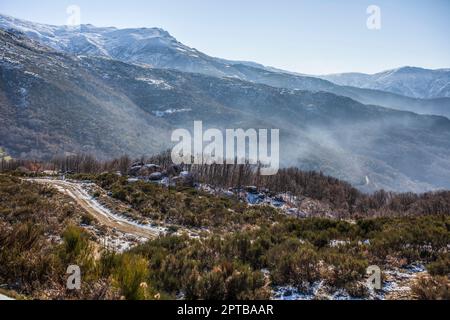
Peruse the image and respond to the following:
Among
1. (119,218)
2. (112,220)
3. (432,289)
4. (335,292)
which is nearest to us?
(432,289)

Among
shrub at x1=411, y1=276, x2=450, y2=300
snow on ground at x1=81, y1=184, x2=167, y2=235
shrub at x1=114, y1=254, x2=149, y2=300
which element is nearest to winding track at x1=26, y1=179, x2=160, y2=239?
snow on ground at x1=81, y1=184, x2=167, y2=235

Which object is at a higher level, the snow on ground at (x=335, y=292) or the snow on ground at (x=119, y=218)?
the snow on ground at (x=335, y=292)

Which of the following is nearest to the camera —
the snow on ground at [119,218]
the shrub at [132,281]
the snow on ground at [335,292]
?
the shrub at [132,281]

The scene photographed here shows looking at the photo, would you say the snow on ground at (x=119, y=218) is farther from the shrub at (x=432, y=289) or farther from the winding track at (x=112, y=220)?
the shrub at (x=432, y=289)

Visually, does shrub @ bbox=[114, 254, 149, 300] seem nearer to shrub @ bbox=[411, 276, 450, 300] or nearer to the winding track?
shrub @ bbox=[411, 276, 450, 300]

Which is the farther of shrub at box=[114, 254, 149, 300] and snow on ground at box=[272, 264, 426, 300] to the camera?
snow on ground at box=[272, 264, 426, 300]

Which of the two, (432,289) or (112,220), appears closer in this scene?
(432,289)

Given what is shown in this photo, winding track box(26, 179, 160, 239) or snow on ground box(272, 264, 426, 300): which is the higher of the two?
snow on ground box(272, 264, 426, 300)

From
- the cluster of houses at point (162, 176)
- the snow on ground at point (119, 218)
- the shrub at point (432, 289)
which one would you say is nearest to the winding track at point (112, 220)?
the snow on ground at point (119, 218)

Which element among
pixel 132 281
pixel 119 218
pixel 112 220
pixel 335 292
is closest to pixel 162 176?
pixel 119 218

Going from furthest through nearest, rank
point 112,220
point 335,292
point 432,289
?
1. point 112,220
2. point 335,292
3. point 432,289

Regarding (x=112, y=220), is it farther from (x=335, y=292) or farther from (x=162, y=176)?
(x=162, y=176)
